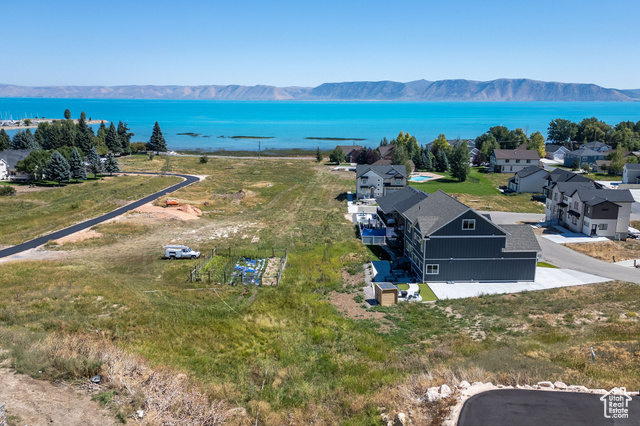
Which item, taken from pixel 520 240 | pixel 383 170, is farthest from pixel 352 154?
pixel 520 240

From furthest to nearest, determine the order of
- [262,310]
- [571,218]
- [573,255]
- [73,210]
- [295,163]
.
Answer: [295,163]
[73,210]
[571,218]
[573,255]
[262,310]

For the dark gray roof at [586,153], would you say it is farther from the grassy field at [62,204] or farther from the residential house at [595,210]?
the grassy field at [62,204]

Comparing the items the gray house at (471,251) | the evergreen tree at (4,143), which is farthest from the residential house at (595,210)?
the evergreen tree at (4,143)

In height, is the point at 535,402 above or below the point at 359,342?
above

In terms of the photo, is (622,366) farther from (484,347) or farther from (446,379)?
(446,379)

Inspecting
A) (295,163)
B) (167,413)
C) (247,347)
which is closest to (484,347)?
(247,347)
